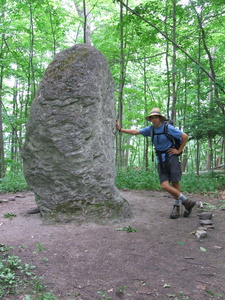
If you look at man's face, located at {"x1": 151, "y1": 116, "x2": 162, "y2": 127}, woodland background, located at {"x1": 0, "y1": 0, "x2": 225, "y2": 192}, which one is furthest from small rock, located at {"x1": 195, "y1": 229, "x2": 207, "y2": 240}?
woodland background, located at {"x1": 0, "y1": 0, "x2": 225, "y2": 192}

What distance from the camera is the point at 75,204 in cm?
463

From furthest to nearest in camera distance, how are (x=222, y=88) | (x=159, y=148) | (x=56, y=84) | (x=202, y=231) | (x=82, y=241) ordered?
(x=222, y=88) < (x=159, y=148) < (x=56, y=84) < (x=202, y=231) < (x=82, y=241)

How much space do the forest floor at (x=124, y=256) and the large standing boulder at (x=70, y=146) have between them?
1.20 feet

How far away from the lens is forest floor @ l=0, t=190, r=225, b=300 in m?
2.62

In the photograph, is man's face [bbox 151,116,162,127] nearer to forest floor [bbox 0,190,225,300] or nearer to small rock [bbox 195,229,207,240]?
forest floor [bbox 0,190,225,300]

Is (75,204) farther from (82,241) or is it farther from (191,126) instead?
(191,126)

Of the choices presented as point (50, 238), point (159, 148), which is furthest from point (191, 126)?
point (50, 238)

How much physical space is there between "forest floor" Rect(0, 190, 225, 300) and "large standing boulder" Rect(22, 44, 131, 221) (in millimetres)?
365

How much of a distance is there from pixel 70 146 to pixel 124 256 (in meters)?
2.10

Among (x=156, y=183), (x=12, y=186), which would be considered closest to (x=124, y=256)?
(x=156, y=183)

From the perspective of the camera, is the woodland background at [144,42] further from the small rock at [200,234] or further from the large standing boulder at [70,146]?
the small rock at [200,234]

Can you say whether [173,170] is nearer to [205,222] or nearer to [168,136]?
[168,136]

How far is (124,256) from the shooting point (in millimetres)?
3367

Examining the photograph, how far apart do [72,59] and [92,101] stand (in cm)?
88
